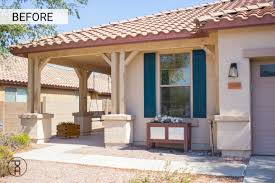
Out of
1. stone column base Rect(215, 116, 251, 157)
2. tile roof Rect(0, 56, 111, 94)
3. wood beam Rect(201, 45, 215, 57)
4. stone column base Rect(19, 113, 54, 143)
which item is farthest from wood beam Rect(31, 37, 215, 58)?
tile roof Rect(0, 56, 111, 94)

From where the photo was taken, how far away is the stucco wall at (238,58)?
8201 millimetres

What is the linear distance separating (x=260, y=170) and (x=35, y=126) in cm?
721

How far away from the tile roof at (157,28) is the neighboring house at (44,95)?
3650 millimetres

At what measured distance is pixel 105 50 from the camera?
34.7ft

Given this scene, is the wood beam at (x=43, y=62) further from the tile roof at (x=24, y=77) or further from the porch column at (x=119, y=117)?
the tile roof at (x=24, y=77)

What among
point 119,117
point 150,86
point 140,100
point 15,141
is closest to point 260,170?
point 119,117

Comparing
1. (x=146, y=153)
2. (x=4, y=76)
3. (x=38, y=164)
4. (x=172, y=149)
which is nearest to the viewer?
(x=38, y=164)

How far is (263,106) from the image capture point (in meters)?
8.55

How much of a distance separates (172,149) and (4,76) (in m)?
11.4

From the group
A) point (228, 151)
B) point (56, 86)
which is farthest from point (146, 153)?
point (56, 86)

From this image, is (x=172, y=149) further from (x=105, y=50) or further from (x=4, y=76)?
(x=4, y=76)

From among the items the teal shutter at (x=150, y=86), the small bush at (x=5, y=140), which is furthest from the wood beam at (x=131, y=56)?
the small bush at (x=5, y=140)

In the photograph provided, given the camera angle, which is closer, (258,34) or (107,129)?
(258,34)

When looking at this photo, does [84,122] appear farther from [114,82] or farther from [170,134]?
[170,134]
